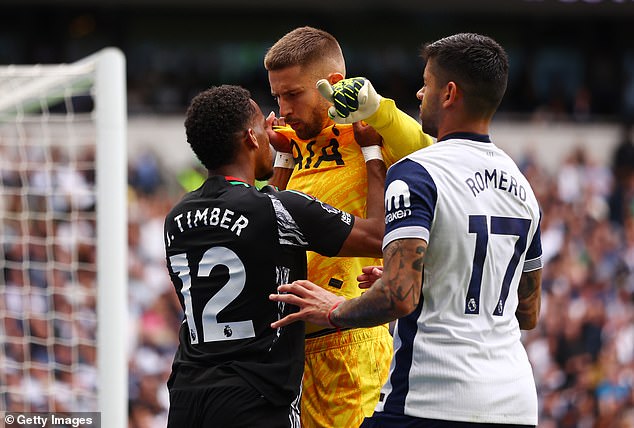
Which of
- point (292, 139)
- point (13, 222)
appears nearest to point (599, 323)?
point (13, 222)

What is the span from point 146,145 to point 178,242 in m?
11.0

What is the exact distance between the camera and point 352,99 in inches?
155

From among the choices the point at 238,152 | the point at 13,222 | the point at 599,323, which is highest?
the point at 238,152

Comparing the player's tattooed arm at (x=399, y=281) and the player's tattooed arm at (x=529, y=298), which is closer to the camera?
the player's tattooed arm at (x=399, y=281)

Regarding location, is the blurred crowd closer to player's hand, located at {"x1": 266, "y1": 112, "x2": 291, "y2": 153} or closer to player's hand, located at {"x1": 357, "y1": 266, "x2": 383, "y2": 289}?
player's hand, located at {"x1": 266, "y1": 112, "x2": 291, "y2": 153}

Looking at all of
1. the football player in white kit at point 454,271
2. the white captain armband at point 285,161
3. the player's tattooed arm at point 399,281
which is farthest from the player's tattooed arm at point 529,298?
the white captain armband at point 285,161

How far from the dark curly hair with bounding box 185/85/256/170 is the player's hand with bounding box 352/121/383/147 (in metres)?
0.52

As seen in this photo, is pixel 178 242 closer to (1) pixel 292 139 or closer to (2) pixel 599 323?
(1) pixel 292 139

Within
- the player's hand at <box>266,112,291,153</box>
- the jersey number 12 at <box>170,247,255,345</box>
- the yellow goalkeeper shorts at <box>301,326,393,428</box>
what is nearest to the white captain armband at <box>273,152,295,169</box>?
the player's hand at <box>266,112,291,153</box>

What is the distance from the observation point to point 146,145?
1473 cm

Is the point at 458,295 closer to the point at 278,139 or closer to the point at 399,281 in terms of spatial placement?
the point at 399,281

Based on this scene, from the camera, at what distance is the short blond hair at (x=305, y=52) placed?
4445 mm

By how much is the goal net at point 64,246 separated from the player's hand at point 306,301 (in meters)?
2.22

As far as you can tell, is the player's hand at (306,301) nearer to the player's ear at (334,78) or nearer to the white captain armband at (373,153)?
the white captain armband at (373,153)
